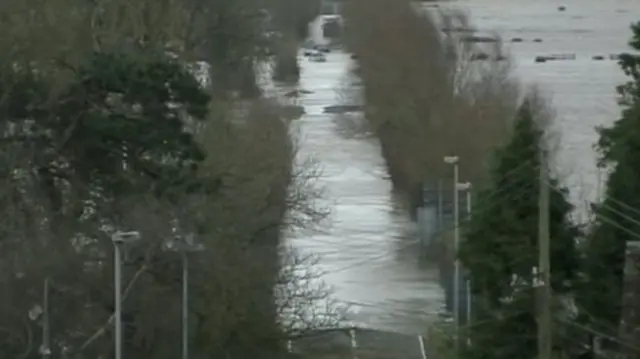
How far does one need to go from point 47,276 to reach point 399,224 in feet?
14.3

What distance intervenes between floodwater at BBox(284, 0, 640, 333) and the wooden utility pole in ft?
4.89

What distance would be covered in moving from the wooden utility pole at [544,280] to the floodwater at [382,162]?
149 cm

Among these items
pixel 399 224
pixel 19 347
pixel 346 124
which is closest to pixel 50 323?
pixel 19 347

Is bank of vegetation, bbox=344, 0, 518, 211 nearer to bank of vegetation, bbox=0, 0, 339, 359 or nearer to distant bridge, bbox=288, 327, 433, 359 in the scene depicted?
distant bridge, bbox=288, 327, 433, 359

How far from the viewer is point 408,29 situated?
1167 cm

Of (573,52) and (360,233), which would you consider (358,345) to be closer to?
(360,233)

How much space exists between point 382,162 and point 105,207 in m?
Answer: 4.76

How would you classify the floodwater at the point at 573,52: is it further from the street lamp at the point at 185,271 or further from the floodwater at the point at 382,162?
the street lamp at the point at 185,271

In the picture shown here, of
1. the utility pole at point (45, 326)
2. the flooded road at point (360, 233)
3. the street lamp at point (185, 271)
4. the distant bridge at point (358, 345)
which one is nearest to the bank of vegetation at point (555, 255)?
the street lamp at point (185, 271)

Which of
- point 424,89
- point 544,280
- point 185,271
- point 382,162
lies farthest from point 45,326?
point 382,162

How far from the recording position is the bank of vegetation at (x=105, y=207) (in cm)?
607

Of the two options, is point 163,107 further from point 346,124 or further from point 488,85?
point 346,124

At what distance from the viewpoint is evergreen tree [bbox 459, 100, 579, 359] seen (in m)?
4.86

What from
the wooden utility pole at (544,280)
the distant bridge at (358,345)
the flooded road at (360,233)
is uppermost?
the wooden utility pole at (544,280)
